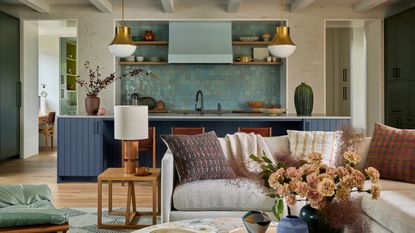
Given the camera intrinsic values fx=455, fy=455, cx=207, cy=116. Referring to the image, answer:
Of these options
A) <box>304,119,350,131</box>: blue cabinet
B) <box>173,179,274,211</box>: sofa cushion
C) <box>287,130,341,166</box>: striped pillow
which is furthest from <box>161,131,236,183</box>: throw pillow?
<box>304,119,350,131</box>: blue cabinet

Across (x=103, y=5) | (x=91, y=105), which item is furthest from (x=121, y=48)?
(x=103, y=5)

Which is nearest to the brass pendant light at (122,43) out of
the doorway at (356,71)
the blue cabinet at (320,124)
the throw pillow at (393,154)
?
the blue cabinet at (320,124)

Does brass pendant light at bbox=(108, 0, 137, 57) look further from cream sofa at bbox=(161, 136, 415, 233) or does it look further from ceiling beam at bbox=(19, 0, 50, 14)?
cream sofa at bbox=(161, 136, 415, 233)

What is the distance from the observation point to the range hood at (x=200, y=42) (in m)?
8.27

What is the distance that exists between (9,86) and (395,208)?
7.30m

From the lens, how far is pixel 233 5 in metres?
7.86

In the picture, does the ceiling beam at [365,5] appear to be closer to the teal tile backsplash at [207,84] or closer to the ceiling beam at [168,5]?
the teal tile backsplash at [207,84]

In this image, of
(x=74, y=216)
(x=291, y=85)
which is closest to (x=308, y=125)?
(x=291, y=85)

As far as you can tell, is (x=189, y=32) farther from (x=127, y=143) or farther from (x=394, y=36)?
(x=127, y=143)

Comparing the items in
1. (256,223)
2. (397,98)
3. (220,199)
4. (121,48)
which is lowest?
(220,199)

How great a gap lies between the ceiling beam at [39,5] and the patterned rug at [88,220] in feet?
14.2

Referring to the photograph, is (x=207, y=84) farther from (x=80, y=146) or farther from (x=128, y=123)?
(x=128, y=123)

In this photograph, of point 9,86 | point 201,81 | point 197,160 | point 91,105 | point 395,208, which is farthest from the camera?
point 201,81

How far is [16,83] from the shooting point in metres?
8.60
